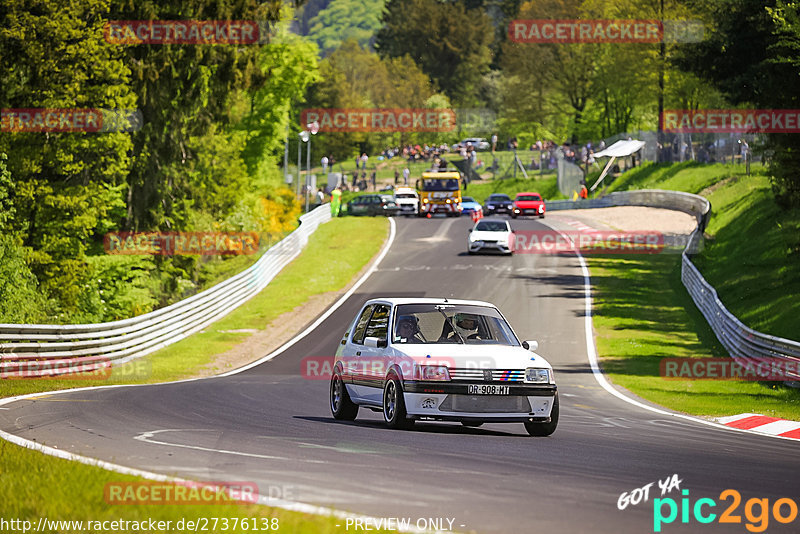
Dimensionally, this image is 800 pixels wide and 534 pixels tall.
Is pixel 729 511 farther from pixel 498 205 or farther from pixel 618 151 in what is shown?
pixel 618 151

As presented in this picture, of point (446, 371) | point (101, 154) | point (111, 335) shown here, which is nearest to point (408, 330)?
point (446, 371)

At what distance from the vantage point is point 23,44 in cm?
3559

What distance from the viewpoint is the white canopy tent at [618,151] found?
83.5 m

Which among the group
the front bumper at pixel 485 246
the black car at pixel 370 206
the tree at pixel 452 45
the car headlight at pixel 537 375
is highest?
the tree at pixel 452 45

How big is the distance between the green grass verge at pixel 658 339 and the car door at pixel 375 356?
6.76m

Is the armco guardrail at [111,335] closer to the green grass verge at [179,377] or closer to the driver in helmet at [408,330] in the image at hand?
the green grass verge at [179,377]

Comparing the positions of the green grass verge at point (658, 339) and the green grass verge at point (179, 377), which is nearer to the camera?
the green grass verge at point (179, 377)

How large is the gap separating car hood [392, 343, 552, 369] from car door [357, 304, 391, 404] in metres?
0.31

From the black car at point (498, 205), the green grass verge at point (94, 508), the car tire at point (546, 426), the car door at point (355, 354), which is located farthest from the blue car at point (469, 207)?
the green grass verge at point (94, 508)

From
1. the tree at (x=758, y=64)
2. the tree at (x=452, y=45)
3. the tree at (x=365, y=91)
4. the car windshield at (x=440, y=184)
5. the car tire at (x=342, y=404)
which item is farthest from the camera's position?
the tree at (x=452, y=45)

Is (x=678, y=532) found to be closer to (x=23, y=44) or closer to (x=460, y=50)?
(x=23, y=44)

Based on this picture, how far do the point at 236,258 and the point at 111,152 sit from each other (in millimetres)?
16951

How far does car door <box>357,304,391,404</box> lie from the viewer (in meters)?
13.5

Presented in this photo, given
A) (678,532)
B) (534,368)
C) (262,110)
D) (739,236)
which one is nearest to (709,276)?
(739,236)
